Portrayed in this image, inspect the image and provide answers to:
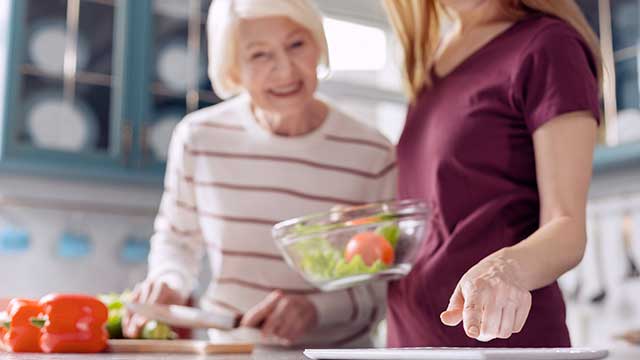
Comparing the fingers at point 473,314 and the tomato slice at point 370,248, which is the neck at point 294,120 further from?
the fingers at point 473,314

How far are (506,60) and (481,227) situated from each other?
24 centimetres

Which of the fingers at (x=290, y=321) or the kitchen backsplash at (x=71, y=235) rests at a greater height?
the fingers at (x=290, y=321)

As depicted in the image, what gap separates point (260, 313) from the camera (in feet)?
4.45

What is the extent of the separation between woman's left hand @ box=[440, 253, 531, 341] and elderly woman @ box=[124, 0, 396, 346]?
2.36 ft

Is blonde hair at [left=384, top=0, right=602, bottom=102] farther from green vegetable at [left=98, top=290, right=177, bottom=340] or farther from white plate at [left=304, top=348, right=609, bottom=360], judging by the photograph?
white plate at [left=304, top=348, right=609, bottom=360]

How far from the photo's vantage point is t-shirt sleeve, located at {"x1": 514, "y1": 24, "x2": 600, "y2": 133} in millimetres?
1090

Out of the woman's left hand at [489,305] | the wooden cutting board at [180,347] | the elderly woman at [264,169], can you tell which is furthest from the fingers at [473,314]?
the elderly woman at [264,169]

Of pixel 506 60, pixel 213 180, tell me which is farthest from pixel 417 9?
pixel 213 180

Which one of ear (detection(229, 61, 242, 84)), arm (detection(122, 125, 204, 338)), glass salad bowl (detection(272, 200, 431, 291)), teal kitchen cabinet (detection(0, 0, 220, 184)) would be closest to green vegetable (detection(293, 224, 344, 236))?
glass salad bowl (detection(272, 200, 431, 291))

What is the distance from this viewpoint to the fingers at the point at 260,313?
4.42ft

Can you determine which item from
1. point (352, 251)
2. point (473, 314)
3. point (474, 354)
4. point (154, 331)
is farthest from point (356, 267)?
point (474, 354)

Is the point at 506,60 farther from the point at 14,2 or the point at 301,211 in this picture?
the point at 14,2

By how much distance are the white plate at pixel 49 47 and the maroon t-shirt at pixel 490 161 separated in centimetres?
182

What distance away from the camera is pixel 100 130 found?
9.27ft
